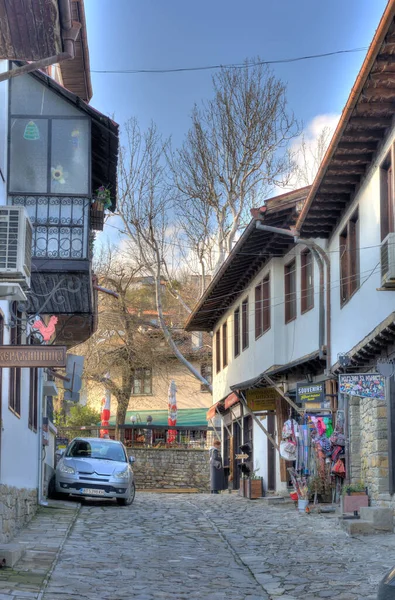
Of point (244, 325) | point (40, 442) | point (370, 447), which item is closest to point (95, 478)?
point (40, 442)

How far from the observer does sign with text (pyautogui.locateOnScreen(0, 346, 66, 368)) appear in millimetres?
9578

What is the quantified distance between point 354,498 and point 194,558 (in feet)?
14.7

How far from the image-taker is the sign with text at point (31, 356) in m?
9.58

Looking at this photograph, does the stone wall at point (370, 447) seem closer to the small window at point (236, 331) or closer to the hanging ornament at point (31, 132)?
the hanging ornament at point (31, 132)

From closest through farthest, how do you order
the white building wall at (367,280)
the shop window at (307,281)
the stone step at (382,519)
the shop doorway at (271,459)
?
the stone step at (382,519), the white building wall at (367,280), the shop window at (307,281), the shop doorway at (271,459)

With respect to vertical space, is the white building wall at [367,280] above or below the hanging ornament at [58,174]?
below

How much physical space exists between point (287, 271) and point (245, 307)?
5018 mm

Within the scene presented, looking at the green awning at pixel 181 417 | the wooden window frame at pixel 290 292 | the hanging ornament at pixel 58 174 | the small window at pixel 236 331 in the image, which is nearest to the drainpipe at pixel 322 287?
the wooden window frame at pixel 290 292

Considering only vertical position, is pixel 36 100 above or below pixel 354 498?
above

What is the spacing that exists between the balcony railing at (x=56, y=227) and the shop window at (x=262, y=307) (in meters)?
10.2

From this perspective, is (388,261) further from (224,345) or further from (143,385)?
(143,385)

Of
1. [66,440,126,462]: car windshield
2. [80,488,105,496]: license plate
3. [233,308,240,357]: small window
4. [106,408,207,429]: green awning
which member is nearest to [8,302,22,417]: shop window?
[80,488,105,496]: license plate

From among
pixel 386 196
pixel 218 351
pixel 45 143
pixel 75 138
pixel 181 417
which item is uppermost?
pixel 75 138

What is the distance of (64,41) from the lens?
25.7 ft
